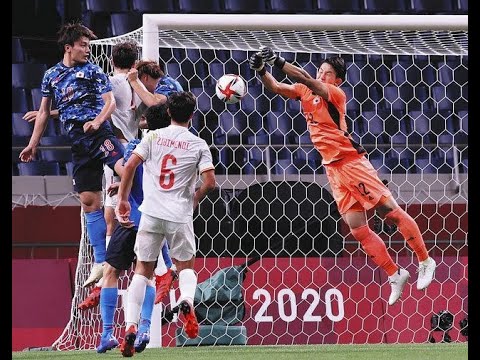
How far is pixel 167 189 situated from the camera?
5.89 meters

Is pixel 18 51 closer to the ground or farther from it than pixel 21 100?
farther from it

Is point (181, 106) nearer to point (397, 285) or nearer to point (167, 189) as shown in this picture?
point (167, 189)

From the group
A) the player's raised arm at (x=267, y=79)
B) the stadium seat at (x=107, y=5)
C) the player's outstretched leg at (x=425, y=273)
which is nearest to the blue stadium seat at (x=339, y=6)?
the stadium seat at (x=107, y=5)

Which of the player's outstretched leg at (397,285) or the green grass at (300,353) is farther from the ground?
the player's outstretched leg at (397,285)

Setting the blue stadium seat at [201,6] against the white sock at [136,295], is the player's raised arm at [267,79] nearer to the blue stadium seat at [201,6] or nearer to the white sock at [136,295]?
the white sock at [136,295]

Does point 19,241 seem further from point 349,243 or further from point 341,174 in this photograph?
point 341,174

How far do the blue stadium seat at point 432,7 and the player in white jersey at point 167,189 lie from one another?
27.0ft

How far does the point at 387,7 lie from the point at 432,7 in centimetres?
57

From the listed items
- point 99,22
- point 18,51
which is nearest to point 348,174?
point 99,22

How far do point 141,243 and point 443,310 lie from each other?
3056 mm

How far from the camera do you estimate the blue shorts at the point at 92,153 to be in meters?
6.89

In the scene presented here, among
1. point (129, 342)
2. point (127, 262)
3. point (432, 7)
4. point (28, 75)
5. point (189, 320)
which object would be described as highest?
point (432, 7)

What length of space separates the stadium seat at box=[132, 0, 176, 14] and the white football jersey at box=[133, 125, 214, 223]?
7.75 m
